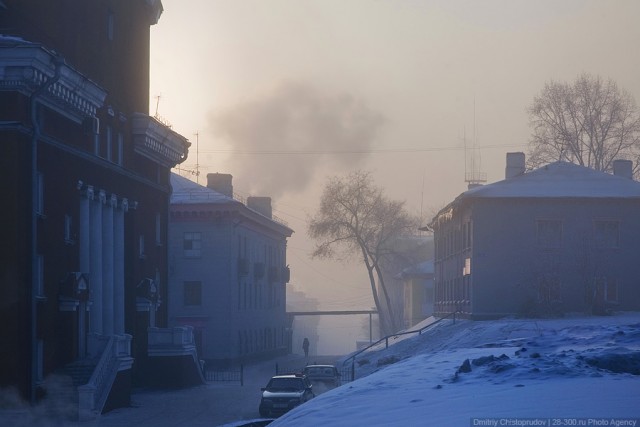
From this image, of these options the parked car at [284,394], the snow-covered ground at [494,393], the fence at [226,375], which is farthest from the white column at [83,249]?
the snow-covered ground at [494,393]

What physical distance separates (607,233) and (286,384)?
28093mm

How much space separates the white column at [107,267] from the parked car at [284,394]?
9981mm

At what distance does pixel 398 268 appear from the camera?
11281cm

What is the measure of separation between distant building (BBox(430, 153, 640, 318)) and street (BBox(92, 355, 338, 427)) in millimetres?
15453

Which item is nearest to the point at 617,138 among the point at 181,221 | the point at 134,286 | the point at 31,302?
the point at 181,221

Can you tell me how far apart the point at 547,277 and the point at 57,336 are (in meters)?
29.9

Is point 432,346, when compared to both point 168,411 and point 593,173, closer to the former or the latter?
point 593,173

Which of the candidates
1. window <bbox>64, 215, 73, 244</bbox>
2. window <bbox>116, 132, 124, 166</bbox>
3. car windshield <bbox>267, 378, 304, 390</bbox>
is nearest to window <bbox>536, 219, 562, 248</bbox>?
window <bbox>116, 132, 124, 166</bbox>

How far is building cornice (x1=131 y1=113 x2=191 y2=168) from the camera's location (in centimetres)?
4853

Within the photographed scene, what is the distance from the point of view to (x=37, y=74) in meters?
33.8

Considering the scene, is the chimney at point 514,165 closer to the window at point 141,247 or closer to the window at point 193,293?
the window at point 193,293

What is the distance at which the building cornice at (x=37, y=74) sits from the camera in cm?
3322

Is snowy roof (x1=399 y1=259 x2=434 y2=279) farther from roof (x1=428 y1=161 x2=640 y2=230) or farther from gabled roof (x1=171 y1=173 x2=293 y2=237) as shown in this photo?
roof (x1=428 y1=161 x2=640 y2=230)

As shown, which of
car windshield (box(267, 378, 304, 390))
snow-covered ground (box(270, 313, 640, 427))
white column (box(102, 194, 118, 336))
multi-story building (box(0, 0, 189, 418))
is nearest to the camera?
snow-covered ground (box(270, 313, 640, 427))
